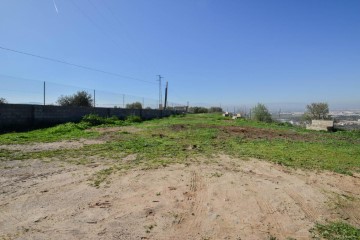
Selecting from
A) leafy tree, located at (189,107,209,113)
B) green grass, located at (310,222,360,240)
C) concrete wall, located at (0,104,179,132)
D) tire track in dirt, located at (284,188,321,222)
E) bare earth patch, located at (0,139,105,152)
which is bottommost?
green grass, located at (310,222,360,240)

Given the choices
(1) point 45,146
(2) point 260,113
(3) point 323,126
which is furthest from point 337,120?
(1) point 45,146

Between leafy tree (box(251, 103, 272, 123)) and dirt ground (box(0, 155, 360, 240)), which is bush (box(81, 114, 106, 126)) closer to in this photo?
dirt ground (box(0, 155, 360, 240))

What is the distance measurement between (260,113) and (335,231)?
42137mm

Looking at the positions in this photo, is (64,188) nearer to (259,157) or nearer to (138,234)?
(138,234)

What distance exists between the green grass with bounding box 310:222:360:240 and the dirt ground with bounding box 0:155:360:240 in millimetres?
115

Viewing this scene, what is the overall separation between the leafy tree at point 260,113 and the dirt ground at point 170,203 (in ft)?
126

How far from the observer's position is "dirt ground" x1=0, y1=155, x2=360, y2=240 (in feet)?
11.6

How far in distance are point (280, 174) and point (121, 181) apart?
10.8 feet

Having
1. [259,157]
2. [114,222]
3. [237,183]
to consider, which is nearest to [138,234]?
[114,222]

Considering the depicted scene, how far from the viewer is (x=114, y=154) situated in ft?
26.0

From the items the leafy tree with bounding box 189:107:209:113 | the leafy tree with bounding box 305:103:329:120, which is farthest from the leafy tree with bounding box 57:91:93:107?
the leafy tree with bounding box 305:103:329:120

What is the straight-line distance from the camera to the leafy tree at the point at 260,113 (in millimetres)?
43644

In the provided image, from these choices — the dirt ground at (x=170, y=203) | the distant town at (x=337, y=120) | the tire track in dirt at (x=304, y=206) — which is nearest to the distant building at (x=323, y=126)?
the distant town at (x=337, y=120)

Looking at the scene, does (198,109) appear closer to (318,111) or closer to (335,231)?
(318,111)
